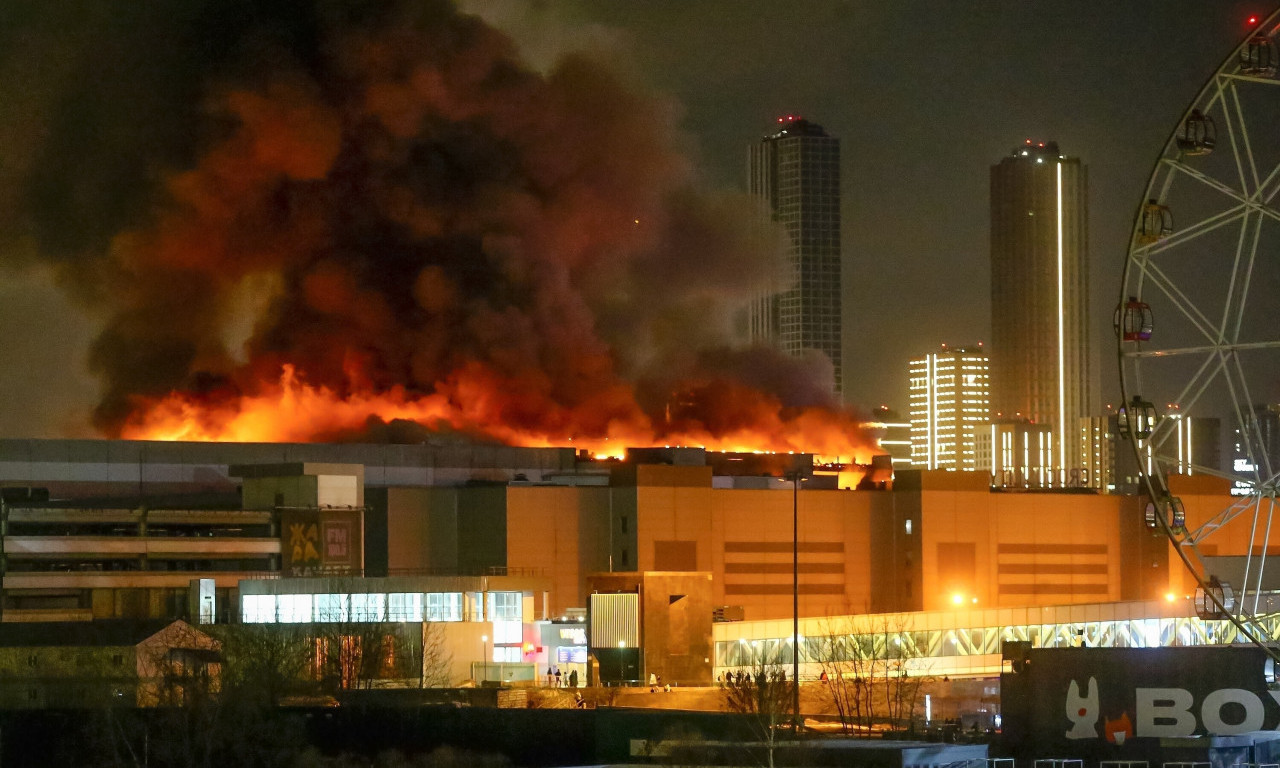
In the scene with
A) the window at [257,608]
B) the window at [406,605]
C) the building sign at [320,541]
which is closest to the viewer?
the window at [257,608]

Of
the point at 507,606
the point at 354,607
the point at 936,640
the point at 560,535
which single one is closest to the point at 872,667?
the point at 936,640

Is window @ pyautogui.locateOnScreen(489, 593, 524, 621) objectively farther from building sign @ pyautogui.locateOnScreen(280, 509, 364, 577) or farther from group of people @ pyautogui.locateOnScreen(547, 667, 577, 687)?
building sign @ pyautogui.locateOnScreen(280, 509, 364, 577)

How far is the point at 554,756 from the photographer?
54625 mm

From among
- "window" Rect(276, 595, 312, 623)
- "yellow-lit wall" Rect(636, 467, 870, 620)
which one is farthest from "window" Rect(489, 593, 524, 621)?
"yellow-lit wall" Rect(636, 467, 870, 620)

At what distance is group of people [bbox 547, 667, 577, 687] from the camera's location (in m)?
75.0

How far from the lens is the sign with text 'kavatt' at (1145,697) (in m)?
49.3

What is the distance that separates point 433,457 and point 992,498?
27.6 m

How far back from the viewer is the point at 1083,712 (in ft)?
163

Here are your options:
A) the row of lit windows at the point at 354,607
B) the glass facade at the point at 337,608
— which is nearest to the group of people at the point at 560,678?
the row of lit windows at the point at 354,607

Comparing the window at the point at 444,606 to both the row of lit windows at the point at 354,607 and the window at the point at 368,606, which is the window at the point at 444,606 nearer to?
the row of lit windows at the point at 354,607

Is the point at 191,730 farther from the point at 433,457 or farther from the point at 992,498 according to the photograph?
the point at 992,498

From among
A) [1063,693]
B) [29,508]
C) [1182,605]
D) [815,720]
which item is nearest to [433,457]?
[29,508]

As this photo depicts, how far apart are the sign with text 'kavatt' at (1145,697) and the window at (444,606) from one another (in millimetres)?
36707

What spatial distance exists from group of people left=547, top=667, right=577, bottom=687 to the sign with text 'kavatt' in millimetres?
26017
